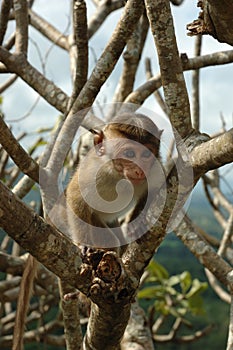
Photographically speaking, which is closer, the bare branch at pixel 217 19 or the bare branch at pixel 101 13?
the bare branch at pixel 217 19

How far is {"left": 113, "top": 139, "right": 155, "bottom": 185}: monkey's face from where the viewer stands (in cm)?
210

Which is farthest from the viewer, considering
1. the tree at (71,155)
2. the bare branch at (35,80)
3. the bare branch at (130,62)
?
the bare branch at (130,62)

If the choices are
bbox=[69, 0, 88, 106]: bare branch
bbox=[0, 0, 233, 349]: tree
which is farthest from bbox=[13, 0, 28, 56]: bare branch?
bbox=[69, 0, 88, 106]: bare branch

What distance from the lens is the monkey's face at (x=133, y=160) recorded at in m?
2.10

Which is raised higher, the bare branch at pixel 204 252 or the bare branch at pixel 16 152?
the bare branch at pixel 16 152

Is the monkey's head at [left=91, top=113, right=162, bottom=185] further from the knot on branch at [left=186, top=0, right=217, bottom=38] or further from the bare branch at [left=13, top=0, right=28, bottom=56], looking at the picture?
the knot on branch at [left=186, top=0, right=217, bottom=38]

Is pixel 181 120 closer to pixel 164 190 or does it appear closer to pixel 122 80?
pixel 164 190

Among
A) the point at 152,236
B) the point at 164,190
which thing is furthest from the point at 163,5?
the point at 152,236

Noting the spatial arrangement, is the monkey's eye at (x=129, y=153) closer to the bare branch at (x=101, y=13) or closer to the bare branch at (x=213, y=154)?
the bare branch at (x=213, y=154)

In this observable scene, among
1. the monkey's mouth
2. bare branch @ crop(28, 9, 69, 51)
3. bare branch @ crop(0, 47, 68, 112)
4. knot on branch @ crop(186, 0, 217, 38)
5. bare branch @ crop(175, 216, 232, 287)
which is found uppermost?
bare branch @ crop(28, 9, 69, 51)

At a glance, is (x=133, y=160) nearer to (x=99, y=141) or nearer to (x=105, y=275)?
(x=99, y=141)

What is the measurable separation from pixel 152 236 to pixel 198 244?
90cm

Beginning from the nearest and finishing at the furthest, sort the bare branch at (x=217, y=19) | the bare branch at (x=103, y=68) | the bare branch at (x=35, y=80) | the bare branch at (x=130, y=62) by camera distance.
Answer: the bare branch at (x=217, y=19), the bare branch at (x=103, y=68), the bare branch at (x=35, y=80), the bare branch at (x=130, y=62)

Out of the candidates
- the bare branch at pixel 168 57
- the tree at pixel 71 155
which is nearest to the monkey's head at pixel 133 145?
the tree at pixel 71 155
